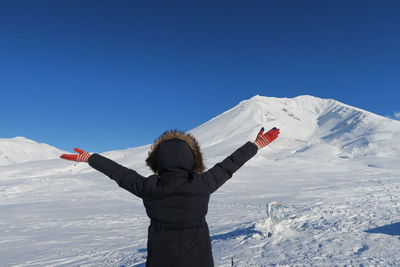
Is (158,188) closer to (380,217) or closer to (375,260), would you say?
(375,260)

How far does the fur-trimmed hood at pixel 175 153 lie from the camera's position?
2016 millimetres

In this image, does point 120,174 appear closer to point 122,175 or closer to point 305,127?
point 122,175

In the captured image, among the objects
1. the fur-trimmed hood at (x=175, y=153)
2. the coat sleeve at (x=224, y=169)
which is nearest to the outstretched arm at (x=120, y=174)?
the fur-trimmed hood at (x=175, y=153)

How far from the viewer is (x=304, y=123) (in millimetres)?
153375

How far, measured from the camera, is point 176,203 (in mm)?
1989

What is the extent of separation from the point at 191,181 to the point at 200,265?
52 cm

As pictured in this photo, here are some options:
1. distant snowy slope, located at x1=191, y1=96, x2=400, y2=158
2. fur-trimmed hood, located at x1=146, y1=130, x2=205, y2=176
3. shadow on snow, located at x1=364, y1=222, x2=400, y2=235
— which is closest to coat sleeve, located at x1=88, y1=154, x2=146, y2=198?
fur-trimmed hood, located at x1=146, y1=130, x2=205, y2=176

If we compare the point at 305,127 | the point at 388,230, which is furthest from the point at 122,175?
the point at 305,127

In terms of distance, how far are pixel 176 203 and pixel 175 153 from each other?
30 cm

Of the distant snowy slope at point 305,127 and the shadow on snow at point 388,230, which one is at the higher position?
the distant snowy slope at point 305,127

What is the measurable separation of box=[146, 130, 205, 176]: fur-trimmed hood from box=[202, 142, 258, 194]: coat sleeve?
0.40 ft

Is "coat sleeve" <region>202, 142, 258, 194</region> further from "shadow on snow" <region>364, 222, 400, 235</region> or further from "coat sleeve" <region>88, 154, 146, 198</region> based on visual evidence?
"shadow on snow" <region>364, 222, 400, 235</region>

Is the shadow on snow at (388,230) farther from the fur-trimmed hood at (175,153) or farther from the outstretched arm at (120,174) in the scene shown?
the outstretched arm at (120,174)

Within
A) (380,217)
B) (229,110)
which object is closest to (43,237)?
(380,217)
